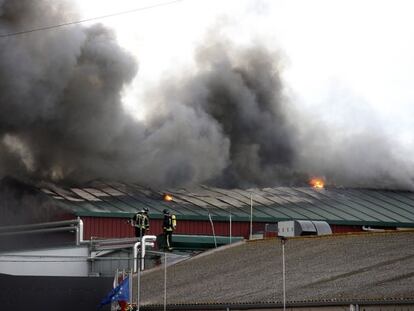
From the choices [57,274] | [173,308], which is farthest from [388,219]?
[173,308]

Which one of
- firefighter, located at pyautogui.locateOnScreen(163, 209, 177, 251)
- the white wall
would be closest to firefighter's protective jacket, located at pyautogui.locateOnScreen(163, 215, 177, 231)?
firefighter, located at pyautogui.locateOnScreen(163, 209, 177, 251)

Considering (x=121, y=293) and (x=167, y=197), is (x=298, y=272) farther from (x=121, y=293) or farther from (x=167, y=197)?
(x=167, y=197)

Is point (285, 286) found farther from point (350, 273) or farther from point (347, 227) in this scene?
point (347, 227)

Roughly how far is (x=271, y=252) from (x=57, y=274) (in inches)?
375

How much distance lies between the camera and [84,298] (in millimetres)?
43094

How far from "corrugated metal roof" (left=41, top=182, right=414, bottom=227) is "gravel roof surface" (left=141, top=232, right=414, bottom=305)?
894 cm

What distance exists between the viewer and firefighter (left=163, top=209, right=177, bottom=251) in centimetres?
4678

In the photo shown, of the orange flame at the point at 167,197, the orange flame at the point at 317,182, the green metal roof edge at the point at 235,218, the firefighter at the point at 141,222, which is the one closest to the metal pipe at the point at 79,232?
the green metal roof edge at the point at 235,218

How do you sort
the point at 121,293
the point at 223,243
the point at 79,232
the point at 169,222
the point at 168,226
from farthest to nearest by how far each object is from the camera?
1. the point at 223,243
2. the point at 79,232
3. the point at 168,226
4. the point at 169,222
5. the point at 121,293

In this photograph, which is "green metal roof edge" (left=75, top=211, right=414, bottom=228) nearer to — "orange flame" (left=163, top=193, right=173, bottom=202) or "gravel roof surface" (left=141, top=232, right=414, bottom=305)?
→ "orange flame" (left=163, top=193, right=173, bottom=202)

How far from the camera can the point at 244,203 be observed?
57.6 metres

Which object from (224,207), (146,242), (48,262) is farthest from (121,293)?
(224,207)

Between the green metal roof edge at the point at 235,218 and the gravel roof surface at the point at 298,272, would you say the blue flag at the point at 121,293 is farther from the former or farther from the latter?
the green metal roof edge at the point at 235,218

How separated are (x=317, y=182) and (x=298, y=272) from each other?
2815 centimetres
